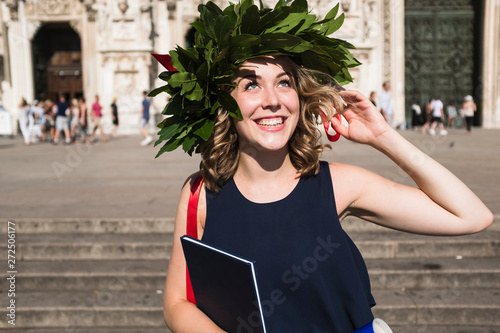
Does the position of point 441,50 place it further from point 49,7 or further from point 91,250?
point 91,250

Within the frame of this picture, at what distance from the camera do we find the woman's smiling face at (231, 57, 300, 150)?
1.96 metres

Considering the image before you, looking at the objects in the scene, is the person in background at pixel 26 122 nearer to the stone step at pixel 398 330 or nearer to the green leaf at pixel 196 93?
the stone step at pixel 398 330

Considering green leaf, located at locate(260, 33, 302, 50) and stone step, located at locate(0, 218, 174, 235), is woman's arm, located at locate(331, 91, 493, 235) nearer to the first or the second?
green leaf, located at locate(260, 33, 302, 50)

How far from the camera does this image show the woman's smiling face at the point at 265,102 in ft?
6.42

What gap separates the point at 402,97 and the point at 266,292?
74.7 feet

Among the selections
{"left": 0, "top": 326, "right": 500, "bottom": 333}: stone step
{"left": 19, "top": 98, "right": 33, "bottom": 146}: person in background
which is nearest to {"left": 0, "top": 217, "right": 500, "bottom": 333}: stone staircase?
{"left": 0, "top": 326, "right": 500, "bottom": 333}: stone step

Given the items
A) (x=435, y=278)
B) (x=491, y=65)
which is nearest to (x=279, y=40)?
(x=435, y=278)

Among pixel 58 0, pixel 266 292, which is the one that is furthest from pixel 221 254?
pixel 58 0

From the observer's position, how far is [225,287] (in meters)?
1.68

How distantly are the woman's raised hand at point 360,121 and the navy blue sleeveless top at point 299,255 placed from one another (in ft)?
0.68

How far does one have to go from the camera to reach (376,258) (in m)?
5.38

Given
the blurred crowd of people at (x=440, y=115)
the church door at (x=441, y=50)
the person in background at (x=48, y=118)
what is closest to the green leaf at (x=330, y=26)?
the blurred crowd of people at (x=440, y=115)

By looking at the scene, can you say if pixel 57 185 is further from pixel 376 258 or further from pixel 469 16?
pixel 469 16

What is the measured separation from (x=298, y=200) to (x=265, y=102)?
1.18ft
